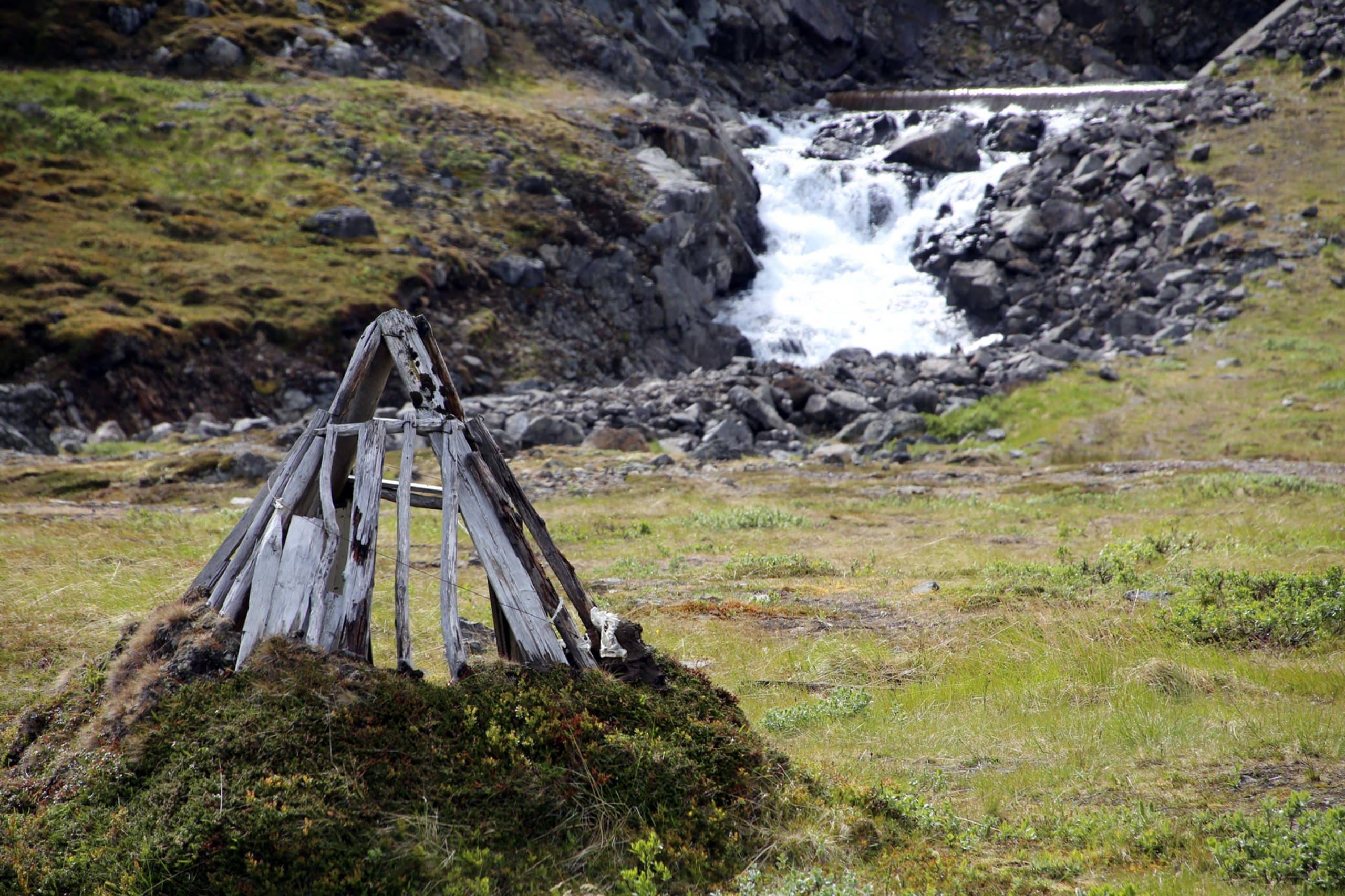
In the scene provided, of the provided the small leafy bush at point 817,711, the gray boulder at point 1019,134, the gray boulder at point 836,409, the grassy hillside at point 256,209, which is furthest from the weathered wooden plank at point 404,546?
the gray boulder at point 1019,134

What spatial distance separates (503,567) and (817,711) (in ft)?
11.0

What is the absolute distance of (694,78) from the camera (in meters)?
69.9

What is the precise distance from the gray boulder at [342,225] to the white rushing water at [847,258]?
18006mm

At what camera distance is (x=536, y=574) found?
21.0ft

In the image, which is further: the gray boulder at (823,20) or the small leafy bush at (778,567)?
the gray boulder at (823,20)

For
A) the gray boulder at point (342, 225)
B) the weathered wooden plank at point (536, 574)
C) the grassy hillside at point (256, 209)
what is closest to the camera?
the weathered wooden plank at point (536, 574)

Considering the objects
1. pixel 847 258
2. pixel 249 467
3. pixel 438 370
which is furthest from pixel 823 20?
pixel 438 370

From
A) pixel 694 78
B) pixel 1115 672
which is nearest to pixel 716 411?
pixel 1115 672

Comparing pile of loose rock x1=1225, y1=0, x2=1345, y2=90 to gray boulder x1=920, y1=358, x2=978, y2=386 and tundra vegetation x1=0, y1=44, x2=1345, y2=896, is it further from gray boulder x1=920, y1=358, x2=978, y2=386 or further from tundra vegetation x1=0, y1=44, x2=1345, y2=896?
tundra vegetation x1=0, y1=44, x2=1345, y2=896

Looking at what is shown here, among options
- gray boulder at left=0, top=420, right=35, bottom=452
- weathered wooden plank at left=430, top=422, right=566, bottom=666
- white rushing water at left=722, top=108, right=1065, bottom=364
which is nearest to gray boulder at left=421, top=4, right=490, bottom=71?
white rushing water at left=722, top=108, right=1065, bottom=364

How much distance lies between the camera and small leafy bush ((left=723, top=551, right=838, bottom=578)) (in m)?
13.8

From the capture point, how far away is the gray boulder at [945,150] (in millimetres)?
52344

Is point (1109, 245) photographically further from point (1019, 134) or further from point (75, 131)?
point (75, 131)

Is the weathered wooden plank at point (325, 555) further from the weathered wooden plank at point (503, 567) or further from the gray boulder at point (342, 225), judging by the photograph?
the gray boulder at point (342, 225)
